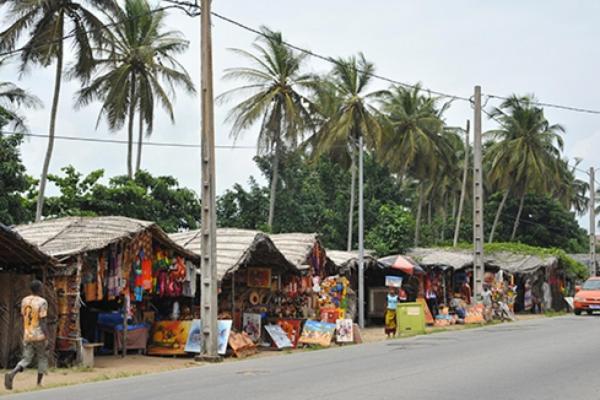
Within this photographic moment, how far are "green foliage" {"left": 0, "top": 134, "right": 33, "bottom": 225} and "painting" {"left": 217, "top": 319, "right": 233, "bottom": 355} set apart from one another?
42.8 feet

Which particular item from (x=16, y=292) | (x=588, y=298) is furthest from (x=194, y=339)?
(x=588, y=298)

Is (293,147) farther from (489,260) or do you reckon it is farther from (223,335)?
(223,335)

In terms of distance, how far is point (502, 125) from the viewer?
53.2 metres

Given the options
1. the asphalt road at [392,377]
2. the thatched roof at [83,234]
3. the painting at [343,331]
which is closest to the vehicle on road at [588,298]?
the asphalt road at [392,377]

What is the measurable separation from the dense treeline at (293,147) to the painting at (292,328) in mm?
9239

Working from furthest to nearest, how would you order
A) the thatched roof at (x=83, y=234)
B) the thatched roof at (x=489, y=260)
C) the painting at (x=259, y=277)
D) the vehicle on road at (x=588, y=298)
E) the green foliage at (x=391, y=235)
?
the green foliage at (x=391, y=235), the thatched roof at (x=489, y=260), the vehicle on road at (x=588, y=298), the painting at (x=259, y=277), the thatched roof at (x=83, y=234)

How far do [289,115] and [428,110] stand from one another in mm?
13818

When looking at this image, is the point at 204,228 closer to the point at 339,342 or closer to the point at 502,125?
the point at 339,342

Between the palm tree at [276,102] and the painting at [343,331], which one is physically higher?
the palm tree at [276,102]

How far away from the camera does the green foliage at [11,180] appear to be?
91.7 ft

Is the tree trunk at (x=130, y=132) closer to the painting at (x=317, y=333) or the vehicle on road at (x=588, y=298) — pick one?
the painting at (x=317, y=333)

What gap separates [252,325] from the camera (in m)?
20.3

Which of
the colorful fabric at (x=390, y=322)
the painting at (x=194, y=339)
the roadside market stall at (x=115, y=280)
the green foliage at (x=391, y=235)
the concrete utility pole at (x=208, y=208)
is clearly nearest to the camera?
the roadside market stall at (x=115, y=280)

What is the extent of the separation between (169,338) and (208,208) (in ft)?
10.8
